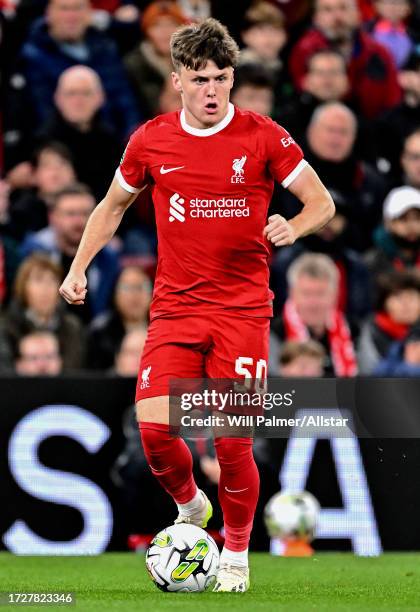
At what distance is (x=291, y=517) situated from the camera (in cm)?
942

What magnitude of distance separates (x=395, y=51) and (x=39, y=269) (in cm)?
503

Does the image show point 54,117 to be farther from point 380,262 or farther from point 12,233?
point 380,262

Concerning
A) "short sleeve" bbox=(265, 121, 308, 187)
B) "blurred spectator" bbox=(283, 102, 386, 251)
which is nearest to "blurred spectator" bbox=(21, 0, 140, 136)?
"blurred spectator" bbox=(283, 102, 386, 251)

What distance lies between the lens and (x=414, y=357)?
11.1m

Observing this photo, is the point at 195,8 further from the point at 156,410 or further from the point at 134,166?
the point at 156,410

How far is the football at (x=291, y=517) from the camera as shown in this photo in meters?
9.45

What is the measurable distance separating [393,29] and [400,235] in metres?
3.02

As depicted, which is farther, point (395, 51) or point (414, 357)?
point (395, 51)

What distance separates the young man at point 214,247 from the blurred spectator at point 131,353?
3683 mm

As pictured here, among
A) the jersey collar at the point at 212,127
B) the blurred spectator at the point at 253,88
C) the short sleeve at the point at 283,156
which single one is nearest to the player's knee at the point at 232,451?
the short sleeve at the point at 283,156

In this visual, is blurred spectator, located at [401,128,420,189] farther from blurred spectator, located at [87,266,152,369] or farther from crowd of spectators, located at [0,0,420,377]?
blurred spectator, located at [87,266,152,369]

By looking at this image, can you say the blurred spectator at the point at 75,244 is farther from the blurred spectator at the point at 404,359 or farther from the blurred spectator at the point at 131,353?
the blurred spectator at the point at 404,359

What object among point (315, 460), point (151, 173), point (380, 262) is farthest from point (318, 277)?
point (151, 173)

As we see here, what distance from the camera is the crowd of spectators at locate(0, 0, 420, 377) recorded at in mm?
11344
